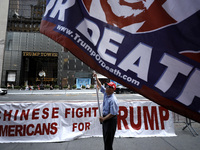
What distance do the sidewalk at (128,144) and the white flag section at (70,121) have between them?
0.25 m

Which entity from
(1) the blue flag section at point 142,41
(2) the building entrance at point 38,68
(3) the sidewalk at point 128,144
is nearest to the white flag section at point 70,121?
(3) the sidewalk at point 128,144

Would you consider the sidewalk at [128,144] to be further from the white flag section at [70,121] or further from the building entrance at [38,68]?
the building entrance at [38,68]

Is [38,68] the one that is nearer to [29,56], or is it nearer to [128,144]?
[29,56]

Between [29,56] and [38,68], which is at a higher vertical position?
[29,56]

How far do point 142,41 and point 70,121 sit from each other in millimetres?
4031

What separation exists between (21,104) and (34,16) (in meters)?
57.4

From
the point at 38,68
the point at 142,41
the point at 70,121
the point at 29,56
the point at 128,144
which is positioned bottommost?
the point at 128,144

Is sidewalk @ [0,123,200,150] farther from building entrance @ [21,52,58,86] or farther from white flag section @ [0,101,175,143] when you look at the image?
building entrance @ [21,52,58,86]

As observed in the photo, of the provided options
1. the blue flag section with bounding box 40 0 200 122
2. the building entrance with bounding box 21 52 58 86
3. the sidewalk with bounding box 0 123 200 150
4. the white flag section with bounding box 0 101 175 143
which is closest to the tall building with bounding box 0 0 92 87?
the building entrance with bounding box 21 52 58 86

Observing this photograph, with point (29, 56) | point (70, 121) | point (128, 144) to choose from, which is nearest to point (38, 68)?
point (29, 56)

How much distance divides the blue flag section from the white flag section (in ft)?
11.4

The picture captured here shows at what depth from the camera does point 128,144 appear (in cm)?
379

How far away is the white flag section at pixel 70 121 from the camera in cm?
411

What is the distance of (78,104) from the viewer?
15.1ft
